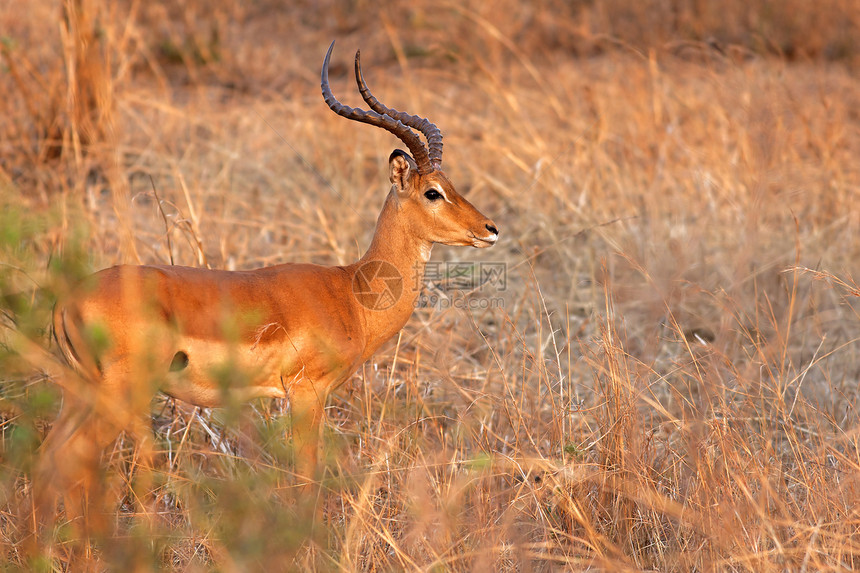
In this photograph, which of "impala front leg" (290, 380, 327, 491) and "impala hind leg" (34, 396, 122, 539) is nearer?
"impala hind leg" (34, 396, 122, 539)

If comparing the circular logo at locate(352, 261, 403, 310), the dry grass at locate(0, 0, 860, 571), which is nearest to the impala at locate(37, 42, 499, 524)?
the circular logo at locate(352, 261, 403, 310)

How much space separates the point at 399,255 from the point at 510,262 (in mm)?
2864

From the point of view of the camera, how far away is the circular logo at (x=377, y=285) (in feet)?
14.1

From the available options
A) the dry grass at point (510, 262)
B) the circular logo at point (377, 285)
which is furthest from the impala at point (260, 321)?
the dry grass at point (510, 262)

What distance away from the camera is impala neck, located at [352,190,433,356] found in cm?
437

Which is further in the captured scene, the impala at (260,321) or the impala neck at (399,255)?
the impala neck at (399,255)

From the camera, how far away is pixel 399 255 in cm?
443

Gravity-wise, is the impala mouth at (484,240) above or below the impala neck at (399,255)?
above

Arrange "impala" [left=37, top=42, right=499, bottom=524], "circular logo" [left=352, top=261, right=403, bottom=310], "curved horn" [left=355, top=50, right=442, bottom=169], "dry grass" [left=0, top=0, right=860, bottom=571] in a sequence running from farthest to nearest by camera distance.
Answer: "circular logo" [left=352, top=261, right=403, bottom=310], "curved horn" [left=355, top=50, right=442, bottom=169], "dry grass" [left=0, top=0, right=860, bottom=571], "impala" [left=37, top=42, right=499, bottom=524]

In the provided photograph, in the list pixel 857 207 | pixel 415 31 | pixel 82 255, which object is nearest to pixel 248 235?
pixel 82 255

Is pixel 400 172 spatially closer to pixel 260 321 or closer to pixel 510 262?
pixel 260 321

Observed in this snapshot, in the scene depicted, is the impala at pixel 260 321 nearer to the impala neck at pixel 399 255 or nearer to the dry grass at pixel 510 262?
the impala neck at pixel 399 255

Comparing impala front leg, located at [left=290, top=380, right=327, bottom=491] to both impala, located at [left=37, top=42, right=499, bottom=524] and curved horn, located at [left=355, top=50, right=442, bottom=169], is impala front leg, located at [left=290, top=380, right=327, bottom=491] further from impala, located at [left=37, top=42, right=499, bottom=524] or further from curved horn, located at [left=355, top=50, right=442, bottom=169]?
curved horn, located at [left=355, top=50, right=442, bottom=169]

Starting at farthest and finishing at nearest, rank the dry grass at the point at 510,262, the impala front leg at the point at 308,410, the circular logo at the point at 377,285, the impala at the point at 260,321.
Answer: the circular logo at the point at 377,285, the impala front leg at the point at 308,410, the dry grass at the point at 510,262, the impala at the point at 260,321
